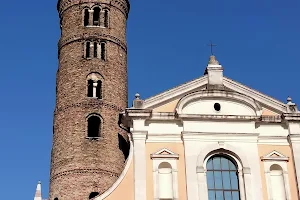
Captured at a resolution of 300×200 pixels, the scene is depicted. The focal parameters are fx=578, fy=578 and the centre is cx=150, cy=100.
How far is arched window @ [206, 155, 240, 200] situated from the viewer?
66.4ft

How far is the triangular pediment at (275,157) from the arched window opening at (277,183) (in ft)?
0.89

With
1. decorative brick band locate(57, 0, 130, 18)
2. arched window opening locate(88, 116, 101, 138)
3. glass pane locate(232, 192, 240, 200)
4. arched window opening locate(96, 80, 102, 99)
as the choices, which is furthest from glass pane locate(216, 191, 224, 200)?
decorative brick band locate(57, 0, 130, 18)

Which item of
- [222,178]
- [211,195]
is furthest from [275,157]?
[211,195]

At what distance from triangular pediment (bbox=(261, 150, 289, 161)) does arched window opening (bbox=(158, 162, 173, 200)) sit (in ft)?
11.2

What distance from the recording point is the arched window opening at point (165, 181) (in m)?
19.9

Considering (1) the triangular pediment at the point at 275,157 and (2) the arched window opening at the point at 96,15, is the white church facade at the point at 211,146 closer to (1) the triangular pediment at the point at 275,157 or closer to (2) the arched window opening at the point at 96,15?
(1) the triangular pediment at the point at 275,157

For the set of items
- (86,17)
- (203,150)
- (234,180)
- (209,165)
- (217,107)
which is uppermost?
(86,17)

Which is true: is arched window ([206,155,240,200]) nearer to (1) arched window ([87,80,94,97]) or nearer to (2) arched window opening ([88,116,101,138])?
(2) arched window opening ([88,116,101,138])

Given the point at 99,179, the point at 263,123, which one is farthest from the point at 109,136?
the point at 263,123

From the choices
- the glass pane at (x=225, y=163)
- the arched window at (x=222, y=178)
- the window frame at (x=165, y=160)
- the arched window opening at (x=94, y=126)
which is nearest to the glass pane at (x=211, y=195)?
the arched window at (x=222, y=178)

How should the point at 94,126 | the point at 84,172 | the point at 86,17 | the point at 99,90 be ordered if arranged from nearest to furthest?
the point at 84,172 → the point at 94,126 → the point at 99,90 → the point at 86,17

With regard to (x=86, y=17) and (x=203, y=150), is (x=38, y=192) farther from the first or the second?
(x=86, y=17)

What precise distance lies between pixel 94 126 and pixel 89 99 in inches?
51.5

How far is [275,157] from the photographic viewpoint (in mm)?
20812
